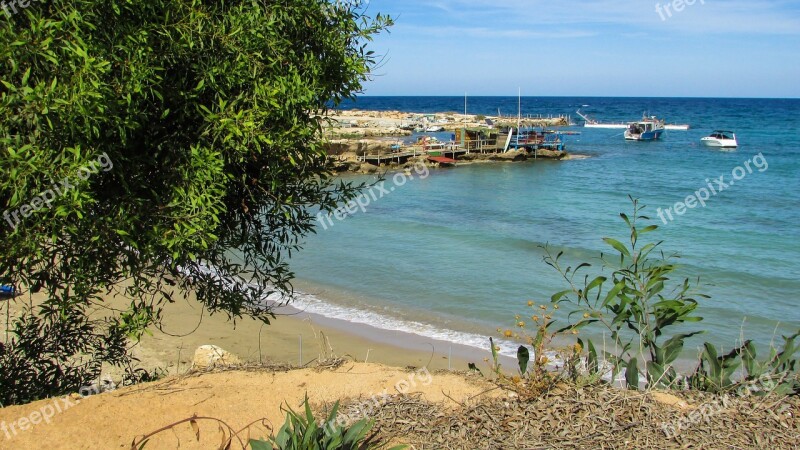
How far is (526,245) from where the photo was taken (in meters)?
20.8

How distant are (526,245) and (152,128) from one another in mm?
17465

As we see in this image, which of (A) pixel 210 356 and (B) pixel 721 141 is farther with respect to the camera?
(B) pixel 721 141

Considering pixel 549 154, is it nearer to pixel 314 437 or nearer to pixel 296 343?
pixel 296 343

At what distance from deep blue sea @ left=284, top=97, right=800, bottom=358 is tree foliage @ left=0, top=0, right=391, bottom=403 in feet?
13.3

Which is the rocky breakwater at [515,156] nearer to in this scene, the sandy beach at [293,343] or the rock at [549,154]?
the rock at [549,154]

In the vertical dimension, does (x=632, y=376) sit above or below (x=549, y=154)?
above

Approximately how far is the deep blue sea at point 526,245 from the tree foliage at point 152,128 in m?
4.06

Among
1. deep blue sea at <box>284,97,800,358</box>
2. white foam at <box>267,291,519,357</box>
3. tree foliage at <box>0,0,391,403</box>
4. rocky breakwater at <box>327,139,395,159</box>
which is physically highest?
tree foliage at <box>0,0,391,403</box>

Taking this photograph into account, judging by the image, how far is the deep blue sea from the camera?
1402 cm

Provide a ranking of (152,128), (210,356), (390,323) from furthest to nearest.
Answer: (390,323)
(210,356)
(152,128)

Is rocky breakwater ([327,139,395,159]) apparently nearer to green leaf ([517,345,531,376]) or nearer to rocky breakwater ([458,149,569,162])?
rocky breakwater ([458,149,569,162])

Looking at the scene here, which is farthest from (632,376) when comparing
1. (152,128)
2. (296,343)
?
(296,343)

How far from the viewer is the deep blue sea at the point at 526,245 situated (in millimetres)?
14016

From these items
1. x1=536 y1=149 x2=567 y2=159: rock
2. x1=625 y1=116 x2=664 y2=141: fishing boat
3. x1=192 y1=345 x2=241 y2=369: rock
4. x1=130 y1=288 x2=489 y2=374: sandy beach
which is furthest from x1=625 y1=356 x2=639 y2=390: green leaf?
x1=625 y1=116 x2=664 y2=141: fishing boat
